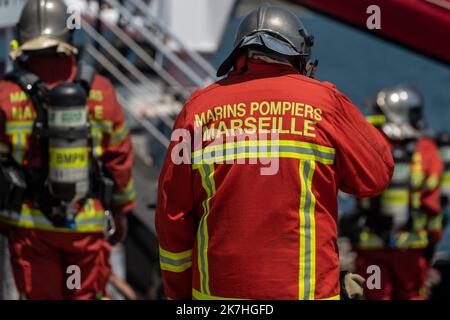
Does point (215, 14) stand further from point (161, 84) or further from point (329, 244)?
point (329, 244)

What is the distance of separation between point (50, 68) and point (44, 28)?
0.71ft

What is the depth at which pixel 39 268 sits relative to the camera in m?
4.19

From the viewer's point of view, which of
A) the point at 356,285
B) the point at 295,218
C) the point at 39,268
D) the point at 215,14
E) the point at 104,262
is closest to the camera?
the point at 295,218

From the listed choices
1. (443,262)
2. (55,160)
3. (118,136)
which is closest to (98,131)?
(118,136)

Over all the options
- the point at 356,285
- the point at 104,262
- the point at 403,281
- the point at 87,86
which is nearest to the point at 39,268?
the point at 104,262

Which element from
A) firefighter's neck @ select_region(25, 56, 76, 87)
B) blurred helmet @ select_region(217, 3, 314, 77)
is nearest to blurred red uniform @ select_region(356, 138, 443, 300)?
firefighter's neck @ select_region(25, 56, 76, 87)

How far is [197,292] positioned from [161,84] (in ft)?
17.1

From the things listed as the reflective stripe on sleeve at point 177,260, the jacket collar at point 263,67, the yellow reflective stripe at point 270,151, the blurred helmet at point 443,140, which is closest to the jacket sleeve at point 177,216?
the reflective stripe on sleeve at point 177,260

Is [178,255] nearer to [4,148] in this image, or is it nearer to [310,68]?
[310,68]

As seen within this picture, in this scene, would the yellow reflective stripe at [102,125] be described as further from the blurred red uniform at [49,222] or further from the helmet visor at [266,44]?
the helmet visor at [266,44]

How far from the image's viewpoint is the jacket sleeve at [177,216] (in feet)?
9.61

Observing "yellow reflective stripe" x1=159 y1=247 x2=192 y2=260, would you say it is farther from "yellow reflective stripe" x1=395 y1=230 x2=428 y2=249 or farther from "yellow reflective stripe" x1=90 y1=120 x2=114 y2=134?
"yellow reflective stripe" x1=395 y1=230 x2=428 y2=249

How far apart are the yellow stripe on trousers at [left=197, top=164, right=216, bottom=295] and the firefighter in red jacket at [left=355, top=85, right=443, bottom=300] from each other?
260 cm

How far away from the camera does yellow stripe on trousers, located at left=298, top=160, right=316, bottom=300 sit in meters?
2.81
